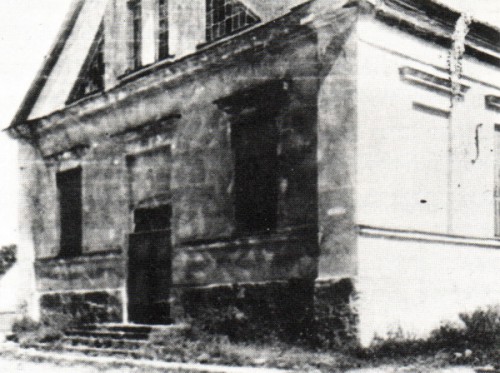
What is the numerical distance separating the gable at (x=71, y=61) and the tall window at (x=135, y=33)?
95 centimetres

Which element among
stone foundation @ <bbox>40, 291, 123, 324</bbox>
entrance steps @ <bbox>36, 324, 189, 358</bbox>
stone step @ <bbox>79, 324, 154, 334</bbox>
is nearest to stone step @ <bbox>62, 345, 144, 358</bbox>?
entrance steps @ <bbox>36, 324, 189, 358</bbox>

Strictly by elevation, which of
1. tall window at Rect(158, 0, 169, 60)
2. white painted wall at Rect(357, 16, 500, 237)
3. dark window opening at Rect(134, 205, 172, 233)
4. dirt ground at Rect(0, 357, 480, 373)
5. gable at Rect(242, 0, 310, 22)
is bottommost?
dirt ground at Rect(0, 357, 480, 373)

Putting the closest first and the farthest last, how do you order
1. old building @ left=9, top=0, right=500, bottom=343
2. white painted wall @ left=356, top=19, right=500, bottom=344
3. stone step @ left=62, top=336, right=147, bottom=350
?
1. white painted wall @ left=356, top=19, right=500, bottom=344
2. old building @ left=9, top=0, right=500, bottom=343
3. stone step @ left=62, top=336, right=147, bottom=350

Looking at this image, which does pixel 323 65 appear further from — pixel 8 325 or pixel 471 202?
pixel 8 325

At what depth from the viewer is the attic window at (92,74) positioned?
58.4 feet

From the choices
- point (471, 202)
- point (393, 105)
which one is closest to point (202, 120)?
point (393, 105)

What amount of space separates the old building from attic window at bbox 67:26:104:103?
436mm

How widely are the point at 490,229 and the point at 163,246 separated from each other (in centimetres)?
642

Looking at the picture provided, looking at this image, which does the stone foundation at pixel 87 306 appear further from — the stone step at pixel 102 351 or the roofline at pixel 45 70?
the roofline at pixel 45 70

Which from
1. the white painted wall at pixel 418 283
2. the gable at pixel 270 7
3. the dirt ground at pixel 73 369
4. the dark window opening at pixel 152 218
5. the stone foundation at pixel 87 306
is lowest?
the dirt ground at pixel 73 369

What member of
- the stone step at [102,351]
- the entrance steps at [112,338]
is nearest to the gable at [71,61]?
the entrance steps at [112,338]

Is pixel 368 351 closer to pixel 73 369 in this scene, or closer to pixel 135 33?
pixel 73 369

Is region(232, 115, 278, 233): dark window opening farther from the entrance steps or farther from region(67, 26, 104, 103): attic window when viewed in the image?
region(67, 26, 104, 103): attic window

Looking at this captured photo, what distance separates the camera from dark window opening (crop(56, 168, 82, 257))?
17.9 m
